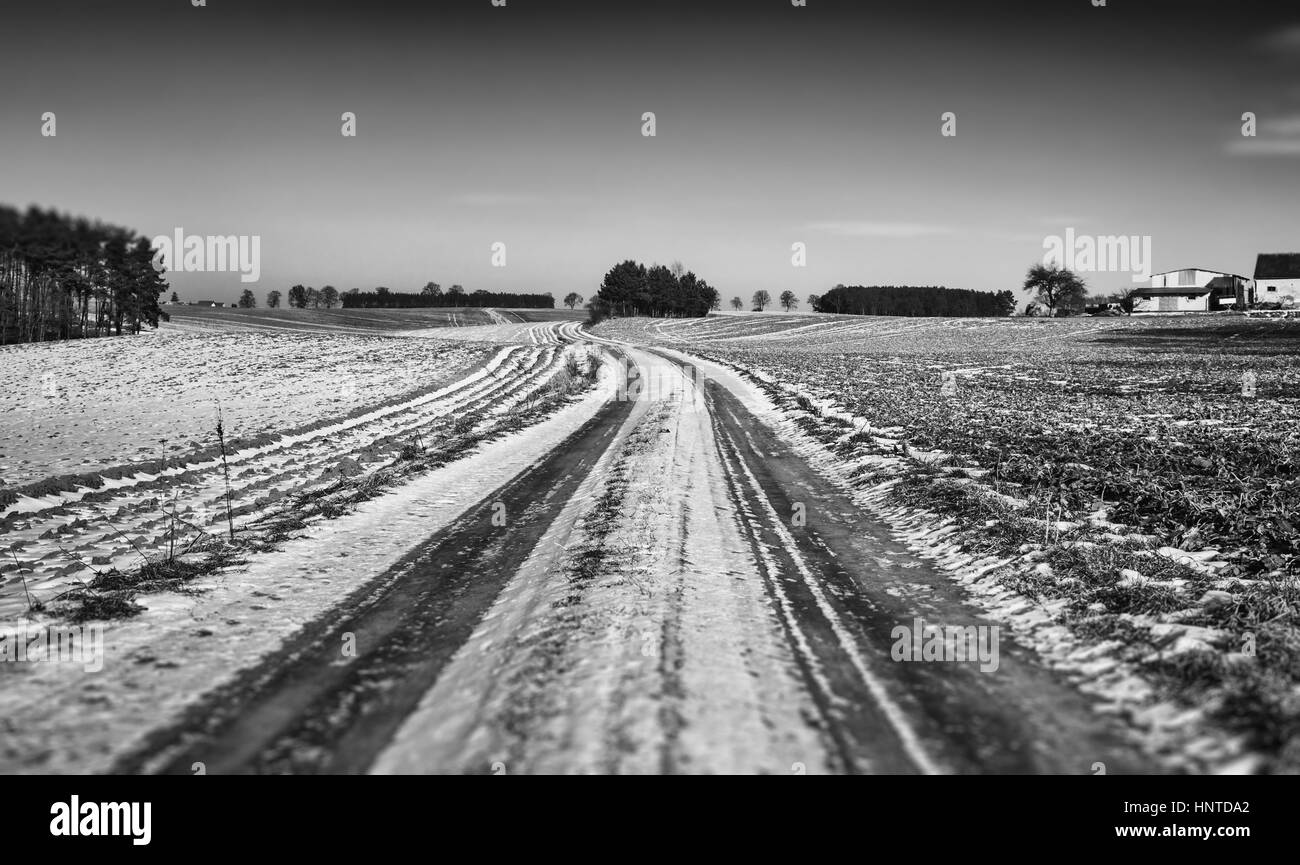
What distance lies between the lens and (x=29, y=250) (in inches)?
294

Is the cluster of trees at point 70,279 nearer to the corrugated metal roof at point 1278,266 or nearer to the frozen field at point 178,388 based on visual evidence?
the frozen field at point 178,388

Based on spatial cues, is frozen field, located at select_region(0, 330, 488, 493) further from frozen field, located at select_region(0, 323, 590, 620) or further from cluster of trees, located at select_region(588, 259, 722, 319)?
cluster of trees, located at select_region(588, 259, 722, 319)

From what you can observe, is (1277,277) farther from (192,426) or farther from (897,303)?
(192,426)

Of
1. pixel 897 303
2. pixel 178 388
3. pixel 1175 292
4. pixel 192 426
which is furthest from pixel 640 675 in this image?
pixel 897 303

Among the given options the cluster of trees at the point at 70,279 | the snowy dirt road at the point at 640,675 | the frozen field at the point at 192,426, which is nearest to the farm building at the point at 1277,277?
the frozen field at the point at 192,426

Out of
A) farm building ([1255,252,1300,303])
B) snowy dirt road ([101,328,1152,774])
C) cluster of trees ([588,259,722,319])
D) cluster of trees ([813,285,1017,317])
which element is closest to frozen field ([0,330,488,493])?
snowy dirt road ([101,328,1152,774])

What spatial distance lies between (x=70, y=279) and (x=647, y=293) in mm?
108506

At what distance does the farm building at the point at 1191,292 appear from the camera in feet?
308

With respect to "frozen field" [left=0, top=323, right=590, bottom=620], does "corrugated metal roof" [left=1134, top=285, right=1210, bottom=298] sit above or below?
above

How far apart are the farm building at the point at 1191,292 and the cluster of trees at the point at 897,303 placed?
62.3m

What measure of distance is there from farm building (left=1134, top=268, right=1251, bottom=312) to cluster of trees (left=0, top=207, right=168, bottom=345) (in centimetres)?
11349

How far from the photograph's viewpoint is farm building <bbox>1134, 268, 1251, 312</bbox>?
3693 inches

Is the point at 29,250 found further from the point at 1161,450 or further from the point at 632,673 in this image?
the point at 1161,450

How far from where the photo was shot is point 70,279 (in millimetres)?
20125
